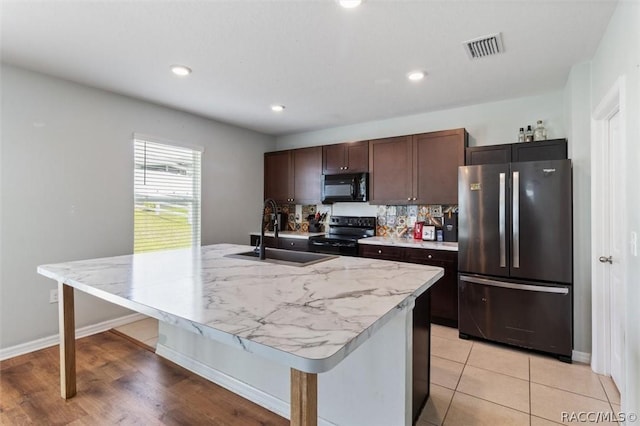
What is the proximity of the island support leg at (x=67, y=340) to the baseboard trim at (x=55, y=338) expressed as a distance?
102 centimetres

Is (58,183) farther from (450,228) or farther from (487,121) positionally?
(487,121)

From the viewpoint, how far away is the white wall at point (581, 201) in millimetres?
2480

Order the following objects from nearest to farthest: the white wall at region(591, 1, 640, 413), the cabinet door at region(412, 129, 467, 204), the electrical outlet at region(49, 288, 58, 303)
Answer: the white wall at region(591, 1, 640, 413) < the electrical outlet at region(49, 288, 58, 303) < the cabinet door at region(412, 129, 467, 204)

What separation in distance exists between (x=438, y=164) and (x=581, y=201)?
1.36 meters

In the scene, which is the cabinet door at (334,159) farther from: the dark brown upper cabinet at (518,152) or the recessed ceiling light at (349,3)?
the recessed ceiling light at (349,3)

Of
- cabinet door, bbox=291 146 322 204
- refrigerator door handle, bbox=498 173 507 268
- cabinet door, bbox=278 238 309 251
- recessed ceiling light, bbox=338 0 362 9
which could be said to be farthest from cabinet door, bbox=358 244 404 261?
recessed ceiling light, bbox=338 0 362 9

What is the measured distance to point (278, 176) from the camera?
491 centimetres

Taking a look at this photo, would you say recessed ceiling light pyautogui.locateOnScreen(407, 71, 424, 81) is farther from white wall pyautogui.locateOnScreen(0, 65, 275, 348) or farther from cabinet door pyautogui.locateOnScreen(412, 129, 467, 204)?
white wall pyautogui.locateOnScreen(0, 65, 275, 348)

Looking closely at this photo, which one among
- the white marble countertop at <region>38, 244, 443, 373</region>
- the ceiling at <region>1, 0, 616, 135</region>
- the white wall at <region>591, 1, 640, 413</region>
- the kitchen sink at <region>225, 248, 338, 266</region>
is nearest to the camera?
the white marble countertop at <region>38, 244, 443, 373</region>

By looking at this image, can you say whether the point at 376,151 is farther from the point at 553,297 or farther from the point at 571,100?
the point at 553,297

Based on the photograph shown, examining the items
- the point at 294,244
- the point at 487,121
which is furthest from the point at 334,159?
the point at 487,121

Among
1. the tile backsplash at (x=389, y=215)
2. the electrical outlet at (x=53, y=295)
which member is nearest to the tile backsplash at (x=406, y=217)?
the tile backsplash at (x=389, y=215)

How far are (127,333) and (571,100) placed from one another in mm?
4602

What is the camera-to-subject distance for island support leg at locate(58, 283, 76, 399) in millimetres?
1989
